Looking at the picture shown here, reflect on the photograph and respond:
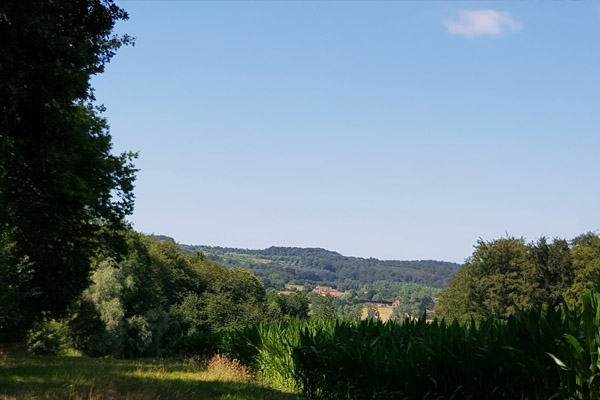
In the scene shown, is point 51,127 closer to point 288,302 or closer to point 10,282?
point 10,282

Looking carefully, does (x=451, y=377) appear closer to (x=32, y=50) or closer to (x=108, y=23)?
(x=32, y=50)

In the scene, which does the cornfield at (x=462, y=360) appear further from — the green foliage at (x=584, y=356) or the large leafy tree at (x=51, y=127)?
the large leafy tree at (x=51, y=127)

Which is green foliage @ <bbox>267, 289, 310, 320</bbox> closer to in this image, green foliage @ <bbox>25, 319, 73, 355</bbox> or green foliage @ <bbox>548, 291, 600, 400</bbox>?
green foliage @ <bbox>25, 319, 73, 355</bbox>

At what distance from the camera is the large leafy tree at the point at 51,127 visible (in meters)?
10.2

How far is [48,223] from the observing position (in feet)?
55.0

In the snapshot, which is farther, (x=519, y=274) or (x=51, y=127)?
(x=519, y=274)

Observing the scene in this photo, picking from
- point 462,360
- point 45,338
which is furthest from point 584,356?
point 45,338

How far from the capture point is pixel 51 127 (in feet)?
38.4

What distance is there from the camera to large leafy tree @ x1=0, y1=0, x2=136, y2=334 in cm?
1022

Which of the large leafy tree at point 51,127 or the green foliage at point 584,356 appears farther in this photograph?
the large leafy tree at point 51,127

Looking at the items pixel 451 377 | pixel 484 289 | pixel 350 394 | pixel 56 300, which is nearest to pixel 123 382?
pixel 350 394

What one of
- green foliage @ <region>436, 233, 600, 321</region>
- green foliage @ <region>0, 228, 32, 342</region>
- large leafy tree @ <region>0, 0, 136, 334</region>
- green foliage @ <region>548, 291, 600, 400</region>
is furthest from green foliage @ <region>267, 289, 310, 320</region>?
green foliage @ <region>548, 291, 600, 400</region>

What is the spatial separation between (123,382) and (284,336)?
238 inches

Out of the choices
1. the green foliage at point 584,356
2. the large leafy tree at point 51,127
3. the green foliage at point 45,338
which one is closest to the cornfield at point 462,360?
the green foliage at point 584,356
